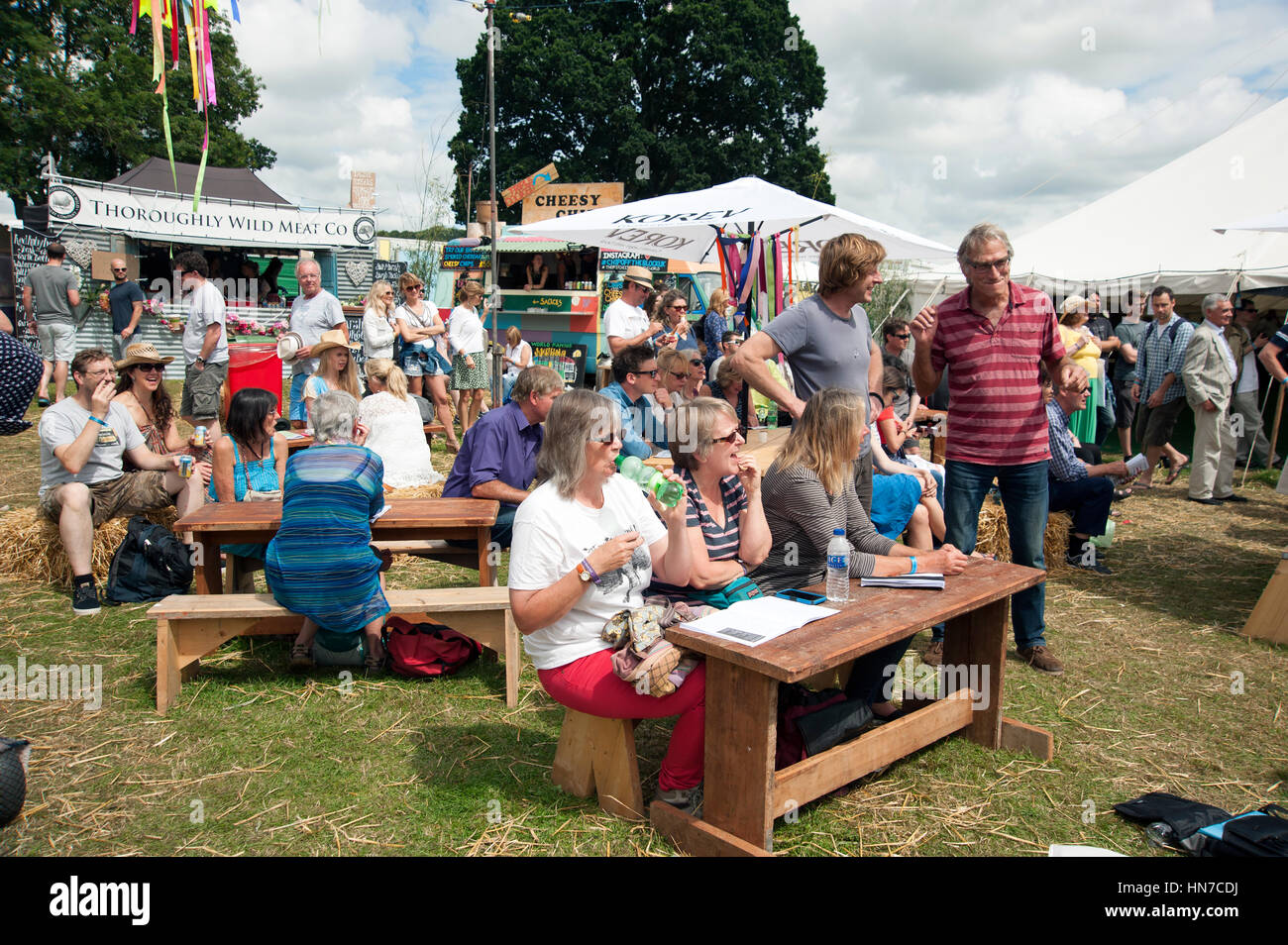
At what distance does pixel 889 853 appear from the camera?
9.32 ft

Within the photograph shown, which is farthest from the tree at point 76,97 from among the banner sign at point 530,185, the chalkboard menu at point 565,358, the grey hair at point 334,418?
the grey hair at point 334,418

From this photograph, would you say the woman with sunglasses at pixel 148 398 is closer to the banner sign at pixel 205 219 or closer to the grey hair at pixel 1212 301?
the grey hair at pixel 1212 301

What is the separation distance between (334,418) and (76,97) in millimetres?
28915

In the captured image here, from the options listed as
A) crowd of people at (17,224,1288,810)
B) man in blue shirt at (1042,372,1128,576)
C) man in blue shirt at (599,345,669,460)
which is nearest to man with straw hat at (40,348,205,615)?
crowd of people at (17,224,1288,810)

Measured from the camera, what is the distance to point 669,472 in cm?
315

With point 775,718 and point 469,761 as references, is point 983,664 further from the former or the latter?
point 469,761

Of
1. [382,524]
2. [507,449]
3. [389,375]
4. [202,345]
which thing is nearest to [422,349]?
[202,345]

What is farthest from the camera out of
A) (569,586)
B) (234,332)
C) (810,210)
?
(234,332)

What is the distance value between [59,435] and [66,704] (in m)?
1.82

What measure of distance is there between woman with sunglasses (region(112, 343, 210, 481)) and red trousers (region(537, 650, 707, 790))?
3.74 m

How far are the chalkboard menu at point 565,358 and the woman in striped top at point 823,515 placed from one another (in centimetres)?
1148

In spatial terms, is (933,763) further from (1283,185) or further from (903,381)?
(1283,185)

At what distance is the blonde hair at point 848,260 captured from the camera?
388 centimetres
